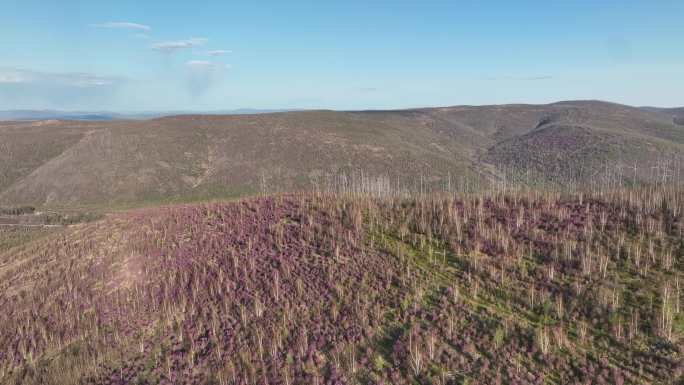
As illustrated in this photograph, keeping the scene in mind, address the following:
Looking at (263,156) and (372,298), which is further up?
(263,156)

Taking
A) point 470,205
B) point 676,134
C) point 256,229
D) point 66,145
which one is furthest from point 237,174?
point 676,134

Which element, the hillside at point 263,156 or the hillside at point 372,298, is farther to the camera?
the hillside at point 263,156

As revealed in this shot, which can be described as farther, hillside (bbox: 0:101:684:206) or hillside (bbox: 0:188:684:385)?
hillside (bbox: 0:101:684:206)

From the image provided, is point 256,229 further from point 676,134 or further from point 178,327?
point 676,134

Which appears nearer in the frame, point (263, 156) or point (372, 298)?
A: point (372, 298)
